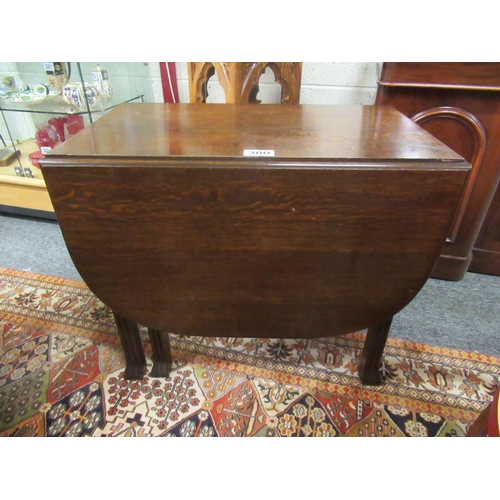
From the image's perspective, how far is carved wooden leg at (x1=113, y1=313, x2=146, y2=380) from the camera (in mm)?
953

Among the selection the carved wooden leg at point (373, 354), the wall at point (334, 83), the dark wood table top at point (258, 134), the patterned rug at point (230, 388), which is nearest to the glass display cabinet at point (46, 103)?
the wall at point (334, 83)

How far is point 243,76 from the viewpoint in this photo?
1222 millimetres

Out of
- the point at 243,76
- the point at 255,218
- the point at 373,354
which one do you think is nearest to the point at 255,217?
the point at 255,218

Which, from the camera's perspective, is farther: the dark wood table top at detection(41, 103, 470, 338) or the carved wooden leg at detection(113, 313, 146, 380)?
the carved wooden leg at detection(113, 313, 146, 380)

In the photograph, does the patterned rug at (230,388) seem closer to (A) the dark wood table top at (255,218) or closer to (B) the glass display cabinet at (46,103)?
(A) the dark wood table top at (255,218)

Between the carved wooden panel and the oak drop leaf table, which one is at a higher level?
the carved wooden panel

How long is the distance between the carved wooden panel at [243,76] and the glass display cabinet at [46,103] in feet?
1.74

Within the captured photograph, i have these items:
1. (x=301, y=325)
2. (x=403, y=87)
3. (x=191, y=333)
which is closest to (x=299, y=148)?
(x=301, y=325)

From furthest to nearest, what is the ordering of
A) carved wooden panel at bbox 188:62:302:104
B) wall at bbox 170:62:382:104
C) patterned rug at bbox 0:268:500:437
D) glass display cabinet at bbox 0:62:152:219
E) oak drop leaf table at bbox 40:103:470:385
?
1. glass display cabinet at bbox 0:62:152:219
2. wall at bbox 170:62:382:104
3. carved wooden panel at bbox 188:62:302:104
4. patterned rug at bbox 0:268:500:437
5. oak drop leaf table at bbox 40:103:470:385

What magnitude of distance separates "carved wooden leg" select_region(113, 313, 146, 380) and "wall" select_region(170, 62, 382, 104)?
1161 mm

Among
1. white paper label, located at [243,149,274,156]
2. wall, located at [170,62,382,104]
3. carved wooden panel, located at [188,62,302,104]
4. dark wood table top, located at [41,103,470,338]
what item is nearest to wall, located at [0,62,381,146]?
wall, located at [170,62,382,104]

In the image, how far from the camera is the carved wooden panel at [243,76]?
3.93 feet

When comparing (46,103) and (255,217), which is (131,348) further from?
(46,103)

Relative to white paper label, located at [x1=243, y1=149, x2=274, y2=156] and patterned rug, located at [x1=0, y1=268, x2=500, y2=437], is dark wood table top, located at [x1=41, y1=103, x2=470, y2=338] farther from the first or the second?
patterned rug, located at [x1=0, y1=268, x2=500, y2=437]
